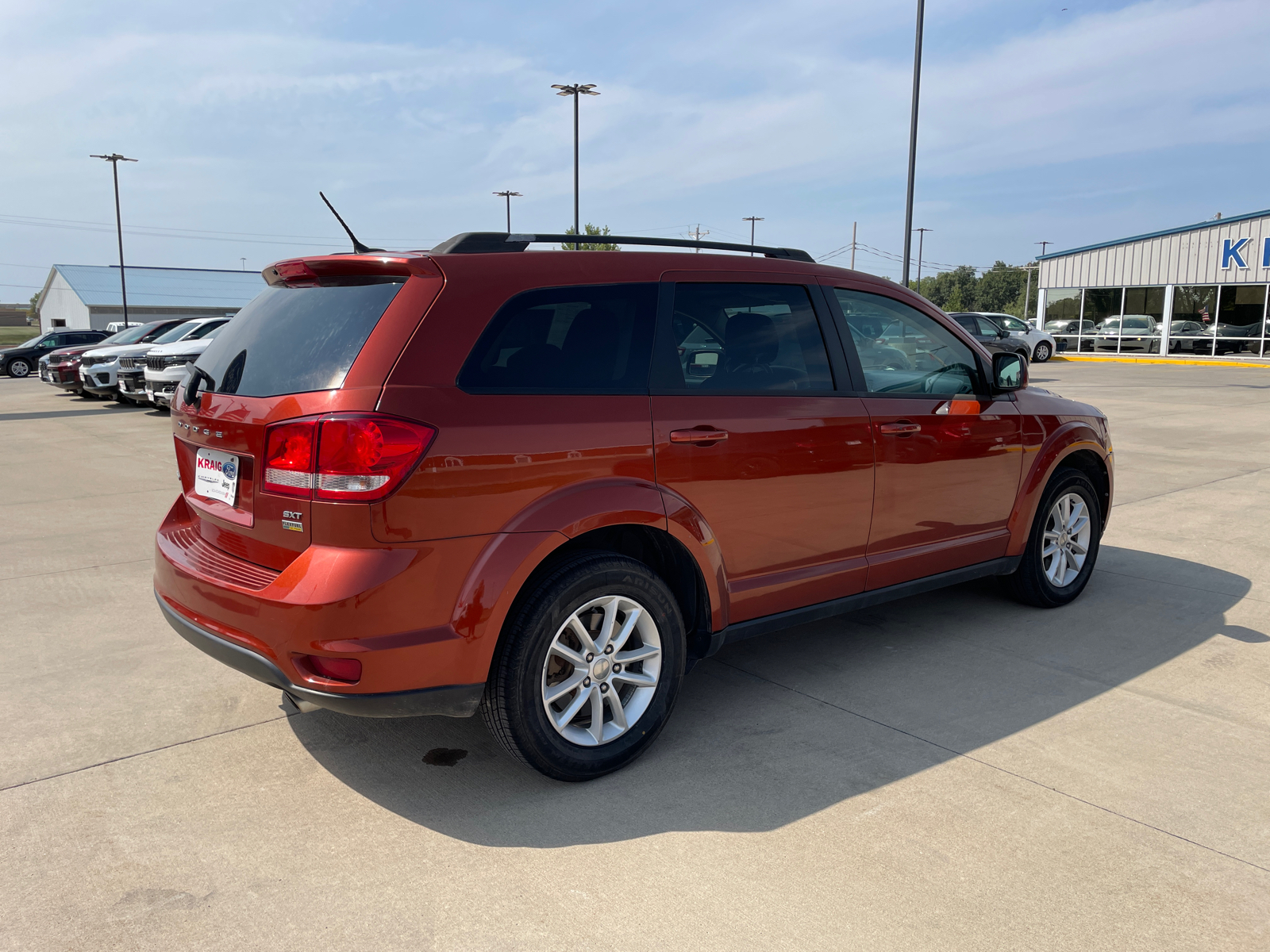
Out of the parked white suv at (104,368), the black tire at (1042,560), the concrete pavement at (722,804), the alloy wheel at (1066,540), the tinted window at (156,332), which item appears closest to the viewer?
the concrete pavement at (722,804)

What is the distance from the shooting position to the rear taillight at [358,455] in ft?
9.00

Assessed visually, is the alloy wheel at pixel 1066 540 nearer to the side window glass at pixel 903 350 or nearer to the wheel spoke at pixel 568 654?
the side window glass at pixel 903 350

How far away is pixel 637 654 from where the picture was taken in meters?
3.35

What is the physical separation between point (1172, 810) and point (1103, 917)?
2.45ft

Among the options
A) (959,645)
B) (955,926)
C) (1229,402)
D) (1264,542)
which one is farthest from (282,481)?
(1229,402)

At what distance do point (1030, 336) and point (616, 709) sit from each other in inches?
1241

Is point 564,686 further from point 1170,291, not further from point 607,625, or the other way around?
point 1170,291

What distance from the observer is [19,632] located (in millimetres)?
4707

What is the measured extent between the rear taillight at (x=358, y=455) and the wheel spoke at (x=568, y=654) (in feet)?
2.60

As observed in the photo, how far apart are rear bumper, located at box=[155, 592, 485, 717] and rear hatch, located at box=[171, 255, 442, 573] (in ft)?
0.98

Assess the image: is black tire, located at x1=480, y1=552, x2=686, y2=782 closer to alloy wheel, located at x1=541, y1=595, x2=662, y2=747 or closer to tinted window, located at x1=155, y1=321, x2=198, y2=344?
alloy wheel, located at x1=541, y1=595, x2=662, y2=747

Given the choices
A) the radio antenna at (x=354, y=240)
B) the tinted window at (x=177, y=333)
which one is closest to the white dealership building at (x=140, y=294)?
the tinted window at (x=177, y=333)

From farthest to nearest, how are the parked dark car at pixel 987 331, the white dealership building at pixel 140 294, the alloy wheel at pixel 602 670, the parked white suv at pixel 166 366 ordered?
the white dealership building at pixel 140 294, the parked dark car at pixel 987 331, the parked white suv at pixel 166 366, the alloy wheel at pixel 602 670

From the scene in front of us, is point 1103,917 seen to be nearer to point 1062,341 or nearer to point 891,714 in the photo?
point 891,714
